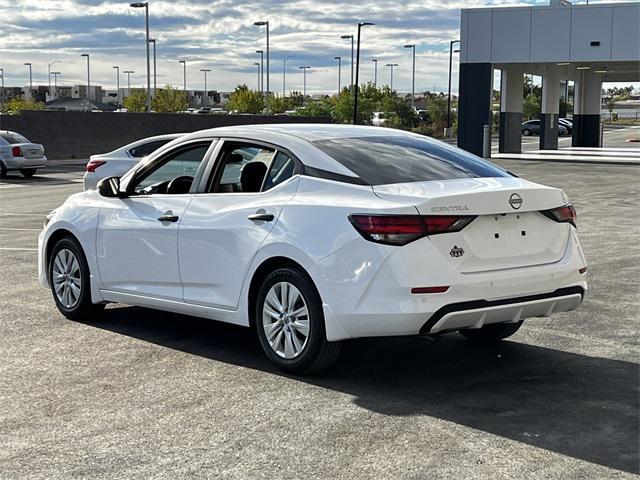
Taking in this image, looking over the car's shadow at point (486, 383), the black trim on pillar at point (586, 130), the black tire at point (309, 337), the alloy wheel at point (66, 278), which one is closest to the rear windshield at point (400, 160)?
the black tire at point (309, 337)

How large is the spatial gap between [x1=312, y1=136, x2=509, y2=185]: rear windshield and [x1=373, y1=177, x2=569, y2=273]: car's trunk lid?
17 cm

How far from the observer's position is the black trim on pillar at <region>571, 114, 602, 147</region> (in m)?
57.6

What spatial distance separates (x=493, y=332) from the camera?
24.0ft

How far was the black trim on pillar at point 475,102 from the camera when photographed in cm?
4381

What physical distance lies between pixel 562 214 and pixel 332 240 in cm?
157

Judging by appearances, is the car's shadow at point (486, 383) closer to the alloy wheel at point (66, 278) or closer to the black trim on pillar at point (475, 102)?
the alloy wheel at point (66, 278)

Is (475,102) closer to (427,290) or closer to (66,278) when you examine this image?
(66,278)

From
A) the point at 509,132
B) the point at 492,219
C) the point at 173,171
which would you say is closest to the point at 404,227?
the point at 492,219

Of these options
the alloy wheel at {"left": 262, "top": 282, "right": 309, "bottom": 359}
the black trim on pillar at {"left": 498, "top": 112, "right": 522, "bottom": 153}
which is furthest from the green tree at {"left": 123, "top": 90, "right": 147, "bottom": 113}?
the alloy wheel at {"left": 262, "top": 282, "right": 309, "bottom": 359}

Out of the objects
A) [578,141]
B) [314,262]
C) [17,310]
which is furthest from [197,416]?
[578,141]

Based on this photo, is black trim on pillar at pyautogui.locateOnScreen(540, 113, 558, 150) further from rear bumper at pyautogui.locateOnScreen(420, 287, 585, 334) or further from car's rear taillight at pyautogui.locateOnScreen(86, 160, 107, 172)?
rear bumper at pyautogui.locateOnScreen(420, 287, 585, 334)

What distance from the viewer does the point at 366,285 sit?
5863mm

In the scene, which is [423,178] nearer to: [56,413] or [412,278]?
[412,278]

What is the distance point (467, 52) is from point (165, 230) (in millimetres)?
38632
